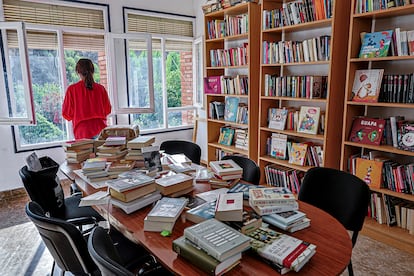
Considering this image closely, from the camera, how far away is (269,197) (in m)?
1.52

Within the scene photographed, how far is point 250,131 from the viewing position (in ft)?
12.7

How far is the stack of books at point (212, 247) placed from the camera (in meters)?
1.07

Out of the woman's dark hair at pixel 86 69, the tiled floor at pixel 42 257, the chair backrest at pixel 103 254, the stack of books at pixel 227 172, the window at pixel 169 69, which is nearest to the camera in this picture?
the chair backrest at pixel 103 254

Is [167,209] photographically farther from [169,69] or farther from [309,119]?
[169,69]

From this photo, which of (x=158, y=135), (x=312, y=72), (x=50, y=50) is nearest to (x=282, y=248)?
(x=312, y=72)

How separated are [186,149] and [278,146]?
120 cm

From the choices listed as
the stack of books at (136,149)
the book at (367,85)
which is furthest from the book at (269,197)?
the book at (367,85)

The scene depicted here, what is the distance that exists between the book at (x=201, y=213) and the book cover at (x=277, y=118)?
2197 millimetres

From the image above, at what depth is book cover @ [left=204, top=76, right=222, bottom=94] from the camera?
429cm

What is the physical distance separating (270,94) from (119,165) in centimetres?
207

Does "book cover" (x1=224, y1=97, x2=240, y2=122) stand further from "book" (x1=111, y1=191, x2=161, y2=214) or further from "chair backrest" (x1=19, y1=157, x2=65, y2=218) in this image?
"book" (x1=111, y1=191, x2=161, y2=214)

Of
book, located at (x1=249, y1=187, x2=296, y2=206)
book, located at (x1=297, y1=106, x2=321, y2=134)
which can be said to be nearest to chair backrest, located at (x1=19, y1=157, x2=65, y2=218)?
book, located at (x1=249, y1=187, x2=296, y2=206)

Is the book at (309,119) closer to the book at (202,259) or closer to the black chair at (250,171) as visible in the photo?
the black chair at (250,171)

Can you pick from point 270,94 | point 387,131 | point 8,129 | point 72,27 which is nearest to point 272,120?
point 270,94
